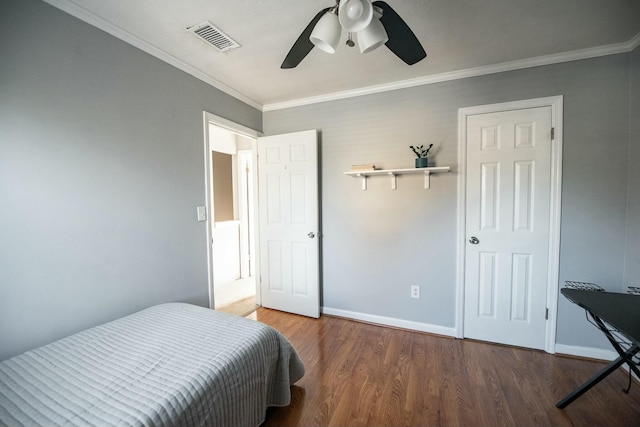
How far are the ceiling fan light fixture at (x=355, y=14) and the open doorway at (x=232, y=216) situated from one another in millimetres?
2628

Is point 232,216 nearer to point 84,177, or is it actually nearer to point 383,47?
point 84,177

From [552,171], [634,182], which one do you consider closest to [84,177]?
[552,171]

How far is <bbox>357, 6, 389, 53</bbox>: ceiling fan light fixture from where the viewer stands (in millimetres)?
1146

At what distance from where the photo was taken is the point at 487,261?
228 centimetres

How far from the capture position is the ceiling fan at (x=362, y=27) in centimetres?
104

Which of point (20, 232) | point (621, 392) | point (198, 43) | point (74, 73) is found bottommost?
point (621, 392)

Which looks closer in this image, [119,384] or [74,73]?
[119,384]

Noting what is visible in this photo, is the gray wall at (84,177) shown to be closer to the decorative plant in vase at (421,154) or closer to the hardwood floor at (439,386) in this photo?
the hardwood floor at (439,386)

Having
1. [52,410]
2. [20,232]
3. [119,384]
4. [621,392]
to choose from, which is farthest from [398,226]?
[20,232]

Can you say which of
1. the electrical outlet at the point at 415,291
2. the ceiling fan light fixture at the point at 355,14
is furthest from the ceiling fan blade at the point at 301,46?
the electrical outlet at the point at 415,291

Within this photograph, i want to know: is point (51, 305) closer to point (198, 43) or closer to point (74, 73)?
point (74, 73)

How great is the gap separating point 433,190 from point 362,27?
5.64ft

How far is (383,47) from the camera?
189cm

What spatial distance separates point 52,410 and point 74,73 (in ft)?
5.65
